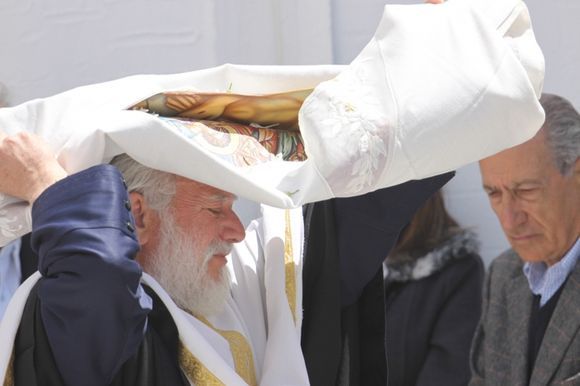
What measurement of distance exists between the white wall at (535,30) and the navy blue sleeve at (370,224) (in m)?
1.49

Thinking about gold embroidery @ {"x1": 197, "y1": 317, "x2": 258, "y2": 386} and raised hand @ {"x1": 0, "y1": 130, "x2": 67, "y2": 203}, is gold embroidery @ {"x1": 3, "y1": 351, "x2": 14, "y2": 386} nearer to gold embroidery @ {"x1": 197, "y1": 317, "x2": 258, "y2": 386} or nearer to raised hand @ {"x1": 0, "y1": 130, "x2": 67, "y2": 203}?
raised hand @ {"x1": 0, "y1": 130, "x2": 67, "y2": 203}

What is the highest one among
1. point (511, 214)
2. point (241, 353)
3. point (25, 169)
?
point (25, 169)

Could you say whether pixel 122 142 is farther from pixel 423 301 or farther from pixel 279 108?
pixel 423 301

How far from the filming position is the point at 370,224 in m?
2.74

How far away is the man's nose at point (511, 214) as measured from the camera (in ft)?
12.2

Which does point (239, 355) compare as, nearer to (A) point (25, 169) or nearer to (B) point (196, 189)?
(B) point (196, 189)

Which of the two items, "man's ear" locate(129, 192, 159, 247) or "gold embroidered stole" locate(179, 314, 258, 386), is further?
"man's ear" locate(129, 192, 159, 247)

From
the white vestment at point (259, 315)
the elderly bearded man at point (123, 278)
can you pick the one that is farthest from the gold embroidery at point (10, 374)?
the white vestment at point (259, 315)

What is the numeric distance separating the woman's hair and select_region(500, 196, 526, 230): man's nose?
474mm

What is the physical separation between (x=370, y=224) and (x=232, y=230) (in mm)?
354

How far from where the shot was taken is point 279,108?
258 centimetres

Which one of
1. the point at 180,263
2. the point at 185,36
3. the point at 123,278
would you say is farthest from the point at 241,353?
the point at 185,36

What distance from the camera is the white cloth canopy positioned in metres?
2.28

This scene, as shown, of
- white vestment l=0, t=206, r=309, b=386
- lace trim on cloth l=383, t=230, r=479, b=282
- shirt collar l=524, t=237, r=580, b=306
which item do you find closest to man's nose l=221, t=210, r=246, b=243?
white vestment l=0, t=206, r=309, b=386
